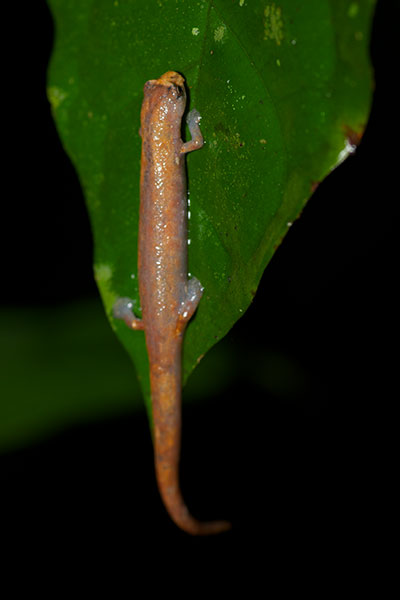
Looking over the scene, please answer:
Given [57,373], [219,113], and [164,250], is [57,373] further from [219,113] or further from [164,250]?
[219,113]

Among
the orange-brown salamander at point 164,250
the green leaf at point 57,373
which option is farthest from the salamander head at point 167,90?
the green leaf at point 57,373

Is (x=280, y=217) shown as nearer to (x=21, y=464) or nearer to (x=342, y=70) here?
(x=342, y=70)

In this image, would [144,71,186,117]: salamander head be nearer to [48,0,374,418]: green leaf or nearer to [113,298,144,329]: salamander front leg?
[48,0,374,418]: green leaf

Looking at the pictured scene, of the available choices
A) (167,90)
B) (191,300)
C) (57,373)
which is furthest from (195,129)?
(57,373)

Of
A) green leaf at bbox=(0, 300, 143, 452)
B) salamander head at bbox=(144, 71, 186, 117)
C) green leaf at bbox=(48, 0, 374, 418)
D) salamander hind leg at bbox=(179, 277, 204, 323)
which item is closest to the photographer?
green leaf at bbox=(48, 0, 374, 418)

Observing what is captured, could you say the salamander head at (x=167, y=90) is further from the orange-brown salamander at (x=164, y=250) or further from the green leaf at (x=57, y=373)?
the green leaf at (x=57, y=373)

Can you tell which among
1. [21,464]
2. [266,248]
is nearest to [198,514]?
[21,464]

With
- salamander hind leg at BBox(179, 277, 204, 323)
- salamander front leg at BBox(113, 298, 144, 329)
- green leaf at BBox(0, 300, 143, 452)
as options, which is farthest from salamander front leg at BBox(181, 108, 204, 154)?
green leaf at BBox(0, 300, 143, 452)
